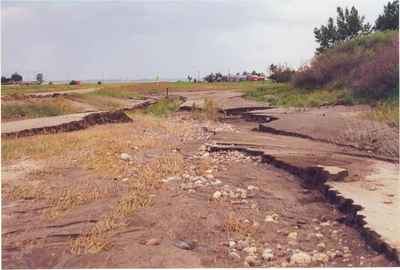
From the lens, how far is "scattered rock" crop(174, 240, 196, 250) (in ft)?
11.9

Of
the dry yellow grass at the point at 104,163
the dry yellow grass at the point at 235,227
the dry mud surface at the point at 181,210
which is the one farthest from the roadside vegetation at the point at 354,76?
the dry yellow grass at the point at 235,227

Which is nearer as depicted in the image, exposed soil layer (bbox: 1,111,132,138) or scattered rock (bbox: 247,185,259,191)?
scattered rock (bbox: 247,185,259,191)

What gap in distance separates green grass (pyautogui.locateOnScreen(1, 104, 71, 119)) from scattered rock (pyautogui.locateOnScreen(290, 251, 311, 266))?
7916 mm

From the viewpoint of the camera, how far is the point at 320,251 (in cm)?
362

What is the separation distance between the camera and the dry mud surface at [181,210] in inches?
137

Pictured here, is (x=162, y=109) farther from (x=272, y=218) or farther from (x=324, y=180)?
(x=272, y=218)

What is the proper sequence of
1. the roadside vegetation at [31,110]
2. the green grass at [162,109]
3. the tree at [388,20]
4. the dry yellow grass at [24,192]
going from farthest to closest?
1. the tree at [388,20]
2. the green grass at [162,109]
3. the roadside vegetation at [31,110]
4. the dry yellow grass at [24,192]

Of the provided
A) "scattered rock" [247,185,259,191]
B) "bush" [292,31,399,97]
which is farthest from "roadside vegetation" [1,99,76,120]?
"bush" [292,31,399,97]

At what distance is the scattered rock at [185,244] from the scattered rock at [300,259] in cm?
66

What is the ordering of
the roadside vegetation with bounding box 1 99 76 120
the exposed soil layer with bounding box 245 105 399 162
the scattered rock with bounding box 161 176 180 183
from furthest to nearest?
the roadside vegetation with bounding box 1 99 76 120 → the exposed soil layer with bounding box 245 105 399 162 → the scattered rock with bounding box 161 176 180 183

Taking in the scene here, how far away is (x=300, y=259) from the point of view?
3439mm

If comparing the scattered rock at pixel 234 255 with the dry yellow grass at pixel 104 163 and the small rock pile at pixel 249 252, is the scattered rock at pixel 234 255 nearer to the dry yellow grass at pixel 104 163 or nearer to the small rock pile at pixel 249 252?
the small rock pile at pixel 249 252

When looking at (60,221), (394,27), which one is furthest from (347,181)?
(394,27)

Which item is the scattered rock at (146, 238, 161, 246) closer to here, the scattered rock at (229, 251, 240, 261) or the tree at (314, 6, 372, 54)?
the scattered rock at (229, 251, 240, 261)
